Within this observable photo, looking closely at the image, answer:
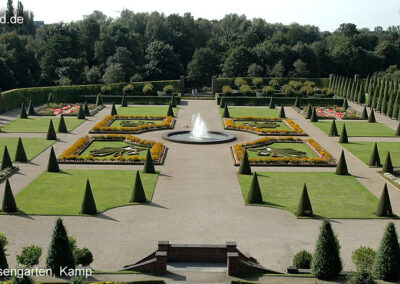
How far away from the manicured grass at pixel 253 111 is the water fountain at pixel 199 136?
45.6ft

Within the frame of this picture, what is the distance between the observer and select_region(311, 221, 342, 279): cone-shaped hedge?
18.4m

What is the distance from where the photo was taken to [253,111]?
6556cm

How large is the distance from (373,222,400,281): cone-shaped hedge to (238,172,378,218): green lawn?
8.09m

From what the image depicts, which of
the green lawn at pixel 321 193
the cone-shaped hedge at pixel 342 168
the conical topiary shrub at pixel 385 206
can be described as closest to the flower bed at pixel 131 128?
the green lawn at pixel 321 193

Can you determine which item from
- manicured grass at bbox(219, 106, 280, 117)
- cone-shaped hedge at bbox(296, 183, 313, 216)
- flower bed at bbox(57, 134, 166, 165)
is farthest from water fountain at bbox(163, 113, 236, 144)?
cone-shaped hedge at bbox(296, 183, 313, 216)

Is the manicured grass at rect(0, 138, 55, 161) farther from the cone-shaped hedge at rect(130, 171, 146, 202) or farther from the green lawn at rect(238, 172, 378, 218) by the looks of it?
the green lawn at rect(238, 172, 378, 218)

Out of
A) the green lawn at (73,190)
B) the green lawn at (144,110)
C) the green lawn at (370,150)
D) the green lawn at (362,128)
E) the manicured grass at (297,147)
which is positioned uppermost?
the green lawn at (362,128)

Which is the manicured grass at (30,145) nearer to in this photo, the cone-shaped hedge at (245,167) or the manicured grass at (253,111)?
the cone-shaped hedge at (245,167)

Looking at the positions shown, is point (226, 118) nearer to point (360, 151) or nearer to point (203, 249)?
point (360, 151)

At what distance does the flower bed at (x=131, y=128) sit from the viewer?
48.3 meters

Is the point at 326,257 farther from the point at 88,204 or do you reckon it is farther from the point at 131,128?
the point at 131,128

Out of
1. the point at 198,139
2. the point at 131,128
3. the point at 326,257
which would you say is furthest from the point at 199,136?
the point at 326,257

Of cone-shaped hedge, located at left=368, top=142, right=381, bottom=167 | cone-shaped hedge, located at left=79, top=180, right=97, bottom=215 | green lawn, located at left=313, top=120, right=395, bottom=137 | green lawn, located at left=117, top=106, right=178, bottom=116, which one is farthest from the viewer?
green lawn, located at left=117, top=106, right=178, bottom=116

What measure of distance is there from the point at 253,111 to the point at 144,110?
1374 centimetres
